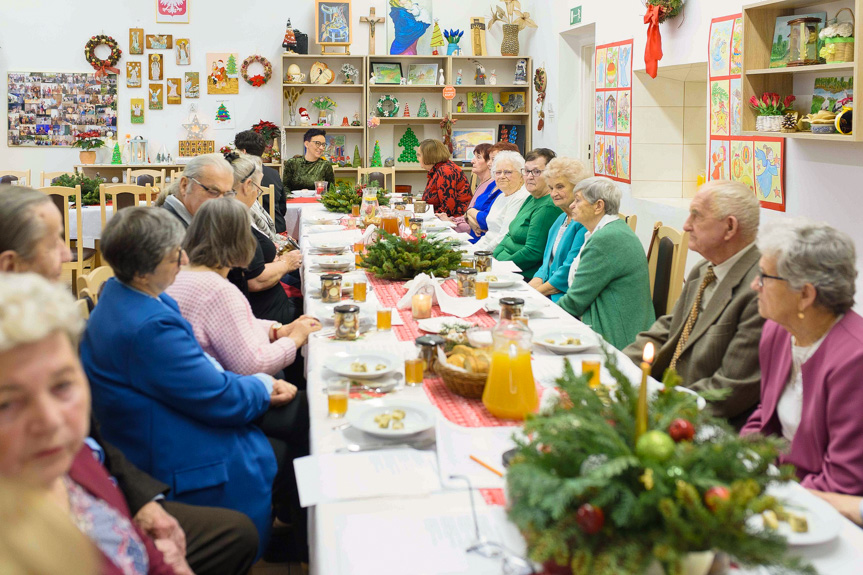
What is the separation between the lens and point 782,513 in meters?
1.11

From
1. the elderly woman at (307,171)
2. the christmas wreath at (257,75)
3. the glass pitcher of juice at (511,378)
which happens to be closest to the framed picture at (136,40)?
the christmas wreath at (257,75)

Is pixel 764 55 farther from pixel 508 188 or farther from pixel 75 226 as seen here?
pixel 75 226

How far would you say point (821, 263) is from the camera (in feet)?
5.99

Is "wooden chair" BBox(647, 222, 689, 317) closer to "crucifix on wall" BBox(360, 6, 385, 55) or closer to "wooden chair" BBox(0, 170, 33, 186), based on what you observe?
"wooden chair" BBox(0, 170, 33, 186)

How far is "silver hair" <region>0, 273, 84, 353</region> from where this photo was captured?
0.89m

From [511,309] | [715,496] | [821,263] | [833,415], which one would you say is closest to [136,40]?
[511,309]

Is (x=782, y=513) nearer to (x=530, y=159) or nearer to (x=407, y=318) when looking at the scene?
(x=407, y=318)

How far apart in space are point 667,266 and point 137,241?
8.17ft

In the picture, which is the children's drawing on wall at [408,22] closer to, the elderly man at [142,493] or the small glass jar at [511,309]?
the small glass jar at [511,309]

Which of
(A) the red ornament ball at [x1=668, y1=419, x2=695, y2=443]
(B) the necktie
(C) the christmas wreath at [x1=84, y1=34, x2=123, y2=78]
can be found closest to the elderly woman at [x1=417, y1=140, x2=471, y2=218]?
(C) the christmas wreath at [x1=84, y1=34, x2=123, y2=78]

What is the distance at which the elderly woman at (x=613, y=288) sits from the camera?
10.7 ft

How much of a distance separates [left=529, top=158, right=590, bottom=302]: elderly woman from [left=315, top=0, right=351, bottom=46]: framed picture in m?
5.21

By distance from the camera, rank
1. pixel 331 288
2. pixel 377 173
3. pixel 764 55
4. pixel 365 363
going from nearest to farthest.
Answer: pixel 365 363 < pixel 331 288 < pixel 764 55 < pixel 377 173

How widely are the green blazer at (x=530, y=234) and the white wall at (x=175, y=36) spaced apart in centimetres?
435
